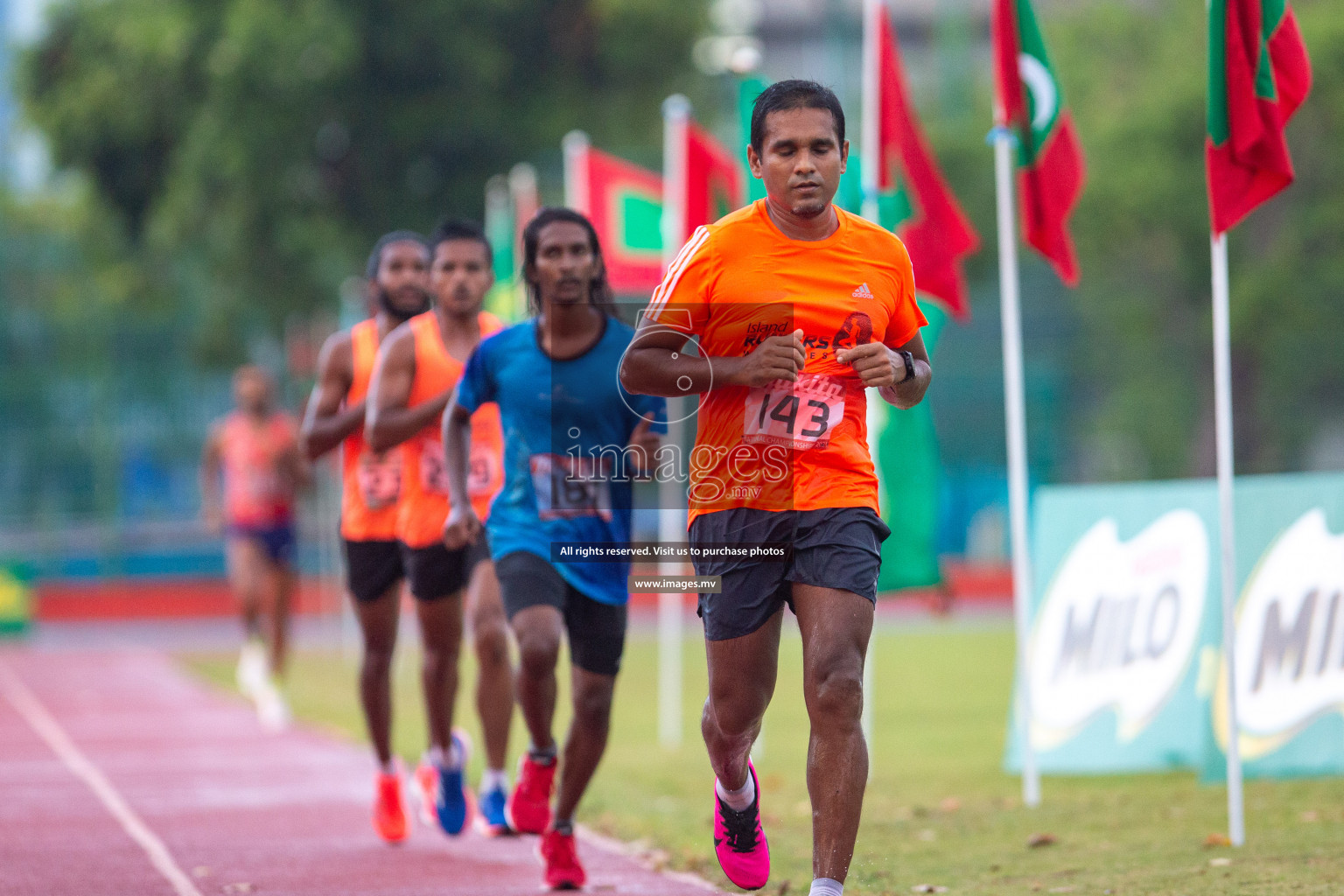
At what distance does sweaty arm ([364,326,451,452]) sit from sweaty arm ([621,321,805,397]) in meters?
2.46

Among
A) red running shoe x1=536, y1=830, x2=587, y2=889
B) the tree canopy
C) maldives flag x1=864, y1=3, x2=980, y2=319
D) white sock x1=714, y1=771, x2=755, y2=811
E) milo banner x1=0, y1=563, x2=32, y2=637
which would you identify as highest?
the tree canopy

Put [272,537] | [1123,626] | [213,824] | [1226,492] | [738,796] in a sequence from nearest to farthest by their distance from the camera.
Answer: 1. [738,796]
2. [1226,492]
3. [213,824]
4. [1123,626]
5. [272,537]

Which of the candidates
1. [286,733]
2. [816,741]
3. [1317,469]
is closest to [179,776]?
[286,733]

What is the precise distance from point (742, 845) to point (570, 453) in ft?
5.63

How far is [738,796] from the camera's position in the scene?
582cm

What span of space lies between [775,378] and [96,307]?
28.6 meters

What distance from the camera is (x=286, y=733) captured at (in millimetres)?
13391

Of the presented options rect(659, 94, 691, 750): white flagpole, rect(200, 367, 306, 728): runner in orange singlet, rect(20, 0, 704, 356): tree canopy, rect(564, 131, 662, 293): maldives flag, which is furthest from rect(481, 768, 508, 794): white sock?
rect(20, 0, 704, 356): tree canopy

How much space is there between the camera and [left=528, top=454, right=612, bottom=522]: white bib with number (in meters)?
6.96

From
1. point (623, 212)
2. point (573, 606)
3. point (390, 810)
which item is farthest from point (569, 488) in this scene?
point (623, 212)

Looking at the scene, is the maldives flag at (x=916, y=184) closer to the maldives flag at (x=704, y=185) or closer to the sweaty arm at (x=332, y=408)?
the maldives flag at (x=704, y=185)

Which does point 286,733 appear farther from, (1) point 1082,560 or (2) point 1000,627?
(2) point 1000,627

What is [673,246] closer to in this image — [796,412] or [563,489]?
[563,489]

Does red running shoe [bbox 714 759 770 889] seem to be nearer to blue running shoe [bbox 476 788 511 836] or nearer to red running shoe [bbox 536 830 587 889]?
red running shoe [bbox 536 830 587 889]
